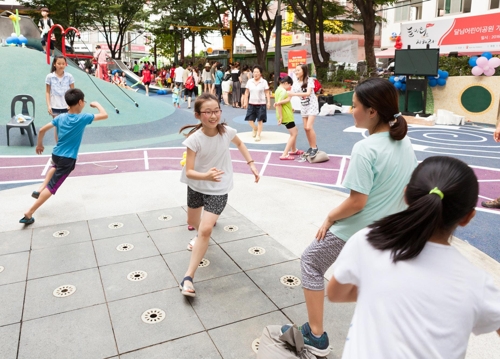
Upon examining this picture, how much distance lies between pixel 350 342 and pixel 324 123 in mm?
13414

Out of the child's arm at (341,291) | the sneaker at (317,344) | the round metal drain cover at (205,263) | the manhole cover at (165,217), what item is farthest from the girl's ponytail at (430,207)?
the manhole cover at (165,217)

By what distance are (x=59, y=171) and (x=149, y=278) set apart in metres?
2.19

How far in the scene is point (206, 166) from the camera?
375cm

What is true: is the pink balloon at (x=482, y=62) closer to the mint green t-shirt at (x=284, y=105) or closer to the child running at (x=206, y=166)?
the mint green t-shirt at (x=284, y=105)

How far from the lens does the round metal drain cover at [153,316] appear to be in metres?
3.24

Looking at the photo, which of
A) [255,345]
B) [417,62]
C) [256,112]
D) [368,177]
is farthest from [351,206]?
[417,62]

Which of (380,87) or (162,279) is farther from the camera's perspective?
(162,279)

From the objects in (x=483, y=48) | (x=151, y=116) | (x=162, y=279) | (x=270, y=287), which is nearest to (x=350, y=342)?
(x=270, y=287)

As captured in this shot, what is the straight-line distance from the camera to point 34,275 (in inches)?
156

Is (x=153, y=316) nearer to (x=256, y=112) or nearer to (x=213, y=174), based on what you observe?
(x=213, y=174)

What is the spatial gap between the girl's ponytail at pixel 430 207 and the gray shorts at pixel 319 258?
1125 mm

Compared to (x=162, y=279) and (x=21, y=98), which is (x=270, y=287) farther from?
(x=21, y=98)

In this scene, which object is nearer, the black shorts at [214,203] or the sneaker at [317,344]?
the sneaker at [317,344]

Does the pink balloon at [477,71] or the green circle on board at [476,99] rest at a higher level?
the pink balloon at [477,71]
